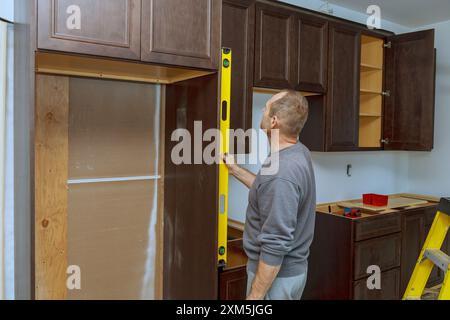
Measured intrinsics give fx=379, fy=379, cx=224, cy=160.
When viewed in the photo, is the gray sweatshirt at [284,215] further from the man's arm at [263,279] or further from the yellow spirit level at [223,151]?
the yellow spirit level at [223,151]

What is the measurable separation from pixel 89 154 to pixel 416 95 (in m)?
2.67

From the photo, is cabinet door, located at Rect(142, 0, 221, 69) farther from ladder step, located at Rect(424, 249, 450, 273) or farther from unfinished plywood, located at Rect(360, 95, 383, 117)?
unfinished plywood, located at Rect(360, 95, 383, 117)

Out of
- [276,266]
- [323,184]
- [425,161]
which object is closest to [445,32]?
[425,161]

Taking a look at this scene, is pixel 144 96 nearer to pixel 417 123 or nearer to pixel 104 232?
pixel 104 232

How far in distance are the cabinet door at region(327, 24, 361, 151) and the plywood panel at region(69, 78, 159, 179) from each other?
1.36m

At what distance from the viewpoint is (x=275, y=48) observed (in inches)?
97.7

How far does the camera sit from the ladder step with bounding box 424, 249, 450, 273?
1645 mm

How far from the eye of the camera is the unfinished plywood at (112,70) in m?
1.69

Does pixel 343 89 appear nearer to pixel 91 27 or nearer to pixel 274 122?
pixel 274 122

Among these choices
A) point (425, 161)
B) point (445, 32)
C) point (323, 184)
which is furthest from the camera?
point (425, 161)

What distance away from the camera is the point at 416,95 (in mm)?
3211

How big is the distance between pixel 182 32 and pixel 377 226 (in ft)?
6.96

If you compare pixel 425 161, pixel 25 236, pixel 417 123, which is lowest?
pixel 25 236

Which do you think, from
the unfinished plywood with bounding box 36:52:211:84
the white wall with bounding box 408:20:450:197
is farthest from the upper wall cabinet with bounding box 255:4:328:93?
the white wall with bounding box 408:20:450:197
